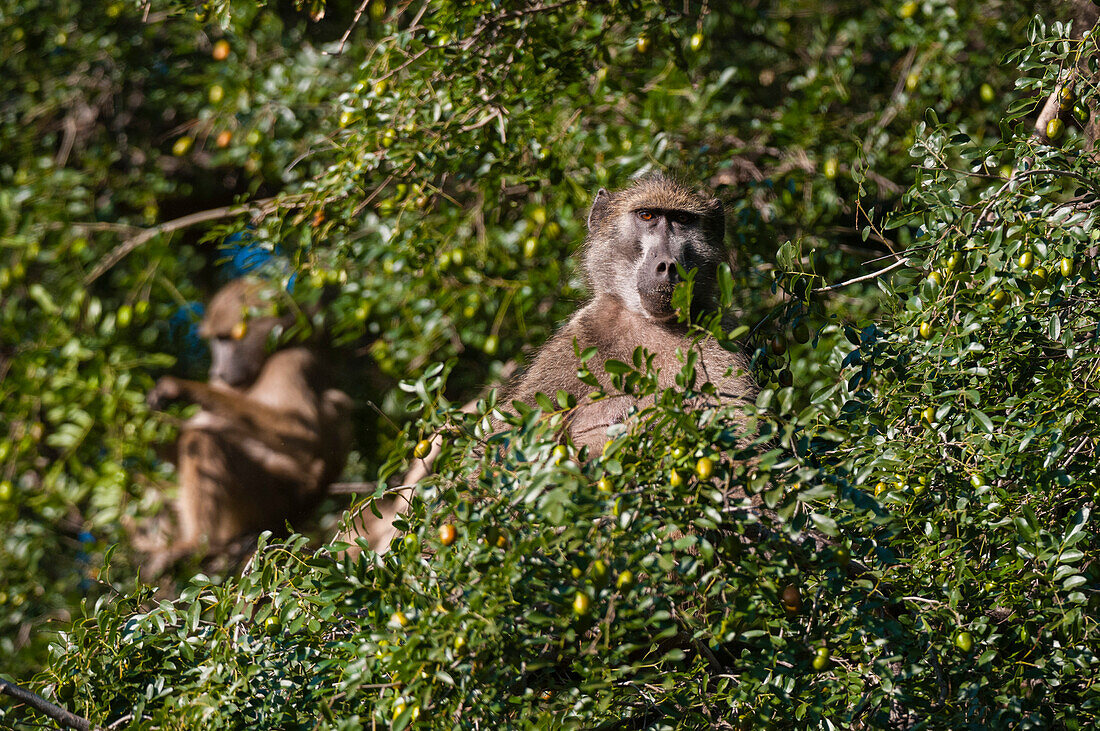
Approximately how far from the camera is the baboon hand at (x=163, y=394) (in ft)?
19.9

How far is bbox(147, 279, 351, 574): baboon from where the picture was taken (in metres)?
6.16

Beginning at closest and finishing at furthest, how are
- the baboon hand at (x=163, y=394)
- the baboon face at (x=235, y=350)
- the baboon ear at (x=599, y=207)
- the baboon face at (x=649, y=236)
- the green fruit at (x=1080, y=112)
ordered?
the green fruit at (x=1080, y=112) → the baboon face at (x=649, y=236) → the baboon ear at (x=599, y=207) → the baboon hand at (x=163, y=394) → the baboon face at (x=235, y=350)

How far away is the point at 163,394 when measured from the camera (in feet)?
20.0

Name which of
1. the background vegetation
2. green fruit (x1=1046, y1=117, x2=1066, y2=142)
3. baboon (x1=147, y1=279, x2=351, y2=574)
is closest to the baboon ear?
the background vegetation

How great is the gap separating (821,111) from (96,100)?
4383mm

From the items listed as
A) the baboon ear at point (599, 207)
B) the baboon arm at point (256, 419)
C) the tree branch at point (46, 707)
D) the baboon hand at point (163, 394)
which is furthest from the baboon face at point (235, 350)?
the tree branch at point (46, 707)

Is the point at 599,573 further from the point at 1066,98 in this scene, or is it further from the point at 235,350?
the point at 235,350

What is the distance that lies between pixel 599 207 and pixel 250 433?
3800 mm

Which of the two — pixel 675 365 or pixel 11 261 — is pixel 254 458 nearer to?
pixel 11 261

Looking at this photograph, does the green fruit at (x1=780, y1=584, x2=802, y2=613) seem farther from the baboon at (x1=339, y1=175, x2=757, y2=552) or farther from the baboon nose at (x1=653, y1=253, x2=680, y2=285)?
the baboon nose at (x1=653, y1=253, x2=680, y2=285)

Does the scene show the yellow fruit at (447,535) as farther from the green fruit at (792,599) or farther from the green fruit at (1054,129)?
the green fruit at (1054,129)

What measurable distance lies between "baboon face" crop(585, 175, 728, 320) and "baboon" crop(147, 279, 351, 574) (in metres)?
3.19

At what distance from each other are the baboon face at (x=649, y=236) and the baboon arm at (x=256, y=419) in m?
3.58

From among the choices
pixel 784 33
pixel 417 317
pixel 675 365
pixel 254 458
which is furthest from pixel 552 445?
pixel 254 458
